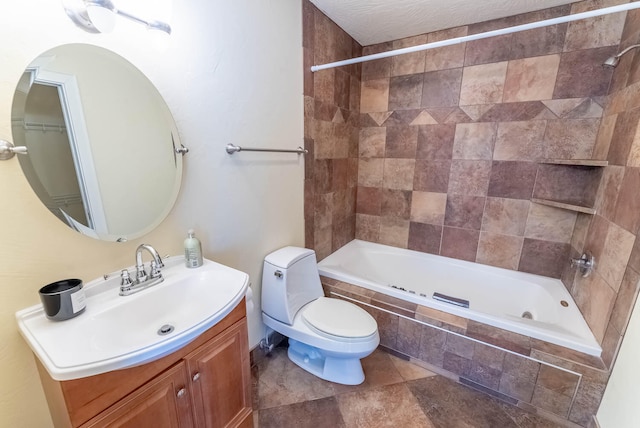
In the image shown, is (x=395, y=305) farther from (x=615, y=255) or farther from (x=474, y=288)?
(x=615, y=255)

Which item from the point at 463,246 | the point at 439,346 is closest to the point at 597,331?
the point at 439,346

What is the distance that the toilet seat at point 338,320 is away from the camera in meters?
1.54

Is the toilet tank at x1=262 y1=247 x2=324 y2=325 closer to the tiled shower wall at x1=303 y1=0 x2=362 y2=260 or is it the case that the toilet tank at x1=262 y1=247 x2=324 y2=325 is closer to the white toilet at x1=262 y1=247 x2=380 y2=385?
the white toilet at x1=262 y1=247 x2=380 y2=385

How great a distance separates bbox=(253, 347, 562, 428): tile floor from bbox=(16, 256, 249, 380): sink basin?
865 millimetres

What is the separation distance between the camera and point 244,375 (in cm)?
123

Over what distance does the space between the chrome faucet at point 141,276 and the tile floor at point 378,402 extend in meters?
0.97

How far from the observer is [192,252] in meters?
1.22

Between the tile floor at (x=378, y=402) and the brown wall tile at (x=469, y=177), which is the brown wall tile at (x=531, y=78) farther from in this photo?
the tile floor at (x=378, y=402)

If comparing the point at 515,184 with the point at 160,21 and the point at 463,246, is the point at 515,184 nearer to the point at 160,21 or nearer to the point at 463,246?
the point at 463,246

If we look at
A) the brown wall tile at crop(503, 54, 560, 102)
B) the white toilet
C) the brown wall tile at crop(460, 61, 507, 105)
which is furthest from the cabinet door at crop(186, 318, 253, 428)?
the brown wall tile at crop(503, 54, 560, 102)

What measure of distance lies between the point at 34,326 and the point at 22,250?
9.2 inches

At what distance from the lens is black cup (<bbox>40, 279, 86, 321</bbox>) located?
2.68 ft

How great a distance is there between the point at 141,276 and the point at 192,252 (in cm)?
21

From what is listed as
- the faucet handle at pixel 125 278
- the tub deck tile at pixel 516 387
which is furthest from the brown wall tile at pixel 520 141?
the faucet handle at pixel 125 278
